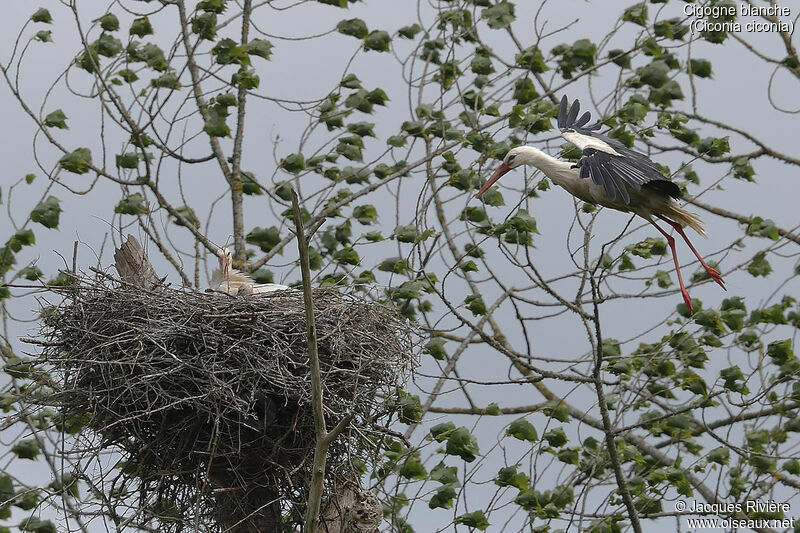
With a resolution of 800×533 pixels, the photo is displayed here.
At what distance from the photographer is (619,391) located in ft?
36.1

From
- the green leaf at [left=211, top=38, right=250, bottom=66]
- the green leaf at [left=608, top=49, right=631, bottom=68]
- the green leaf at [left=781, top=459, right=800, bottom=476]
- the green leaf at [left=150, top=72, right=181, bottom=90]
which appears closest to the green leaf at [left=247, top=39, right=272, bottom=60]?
the green leaf at [left=211, top=38, right=250, bottom=66]

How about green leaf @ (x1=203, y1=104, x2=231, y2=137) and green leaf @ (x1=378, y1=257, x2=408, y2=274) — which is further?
green leaf @ (x1=203, y1=104, x2=231, y2=137)

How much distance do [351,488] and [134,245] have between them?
2.17m

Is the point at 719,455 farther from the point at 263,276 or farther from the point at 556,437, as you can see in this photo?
the point at 263,276

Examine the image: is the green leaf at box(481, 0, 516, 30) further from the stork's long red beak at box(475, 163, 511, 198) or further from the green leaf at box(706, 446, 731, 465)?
the green leaf at box(706, 446, 731, 465)

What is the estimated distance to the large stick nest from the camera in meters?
7.09

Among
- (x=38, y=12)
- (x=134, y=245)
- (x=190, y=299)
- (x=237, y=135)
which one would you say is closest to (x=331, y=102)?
(x=237, y=135)

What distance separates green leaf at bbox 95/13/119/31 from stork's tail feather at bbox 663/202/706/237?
501 cm

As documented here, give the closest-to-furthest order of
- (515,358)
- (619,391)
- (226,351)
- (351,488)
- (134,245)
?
(226,351) → (351,488) → (134,245) → (515,358) → (619,391)

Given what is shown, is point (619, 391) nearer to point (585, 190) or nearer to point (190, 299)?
point (585, 190)

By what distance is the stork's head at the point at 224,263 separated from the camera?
30.5 ft

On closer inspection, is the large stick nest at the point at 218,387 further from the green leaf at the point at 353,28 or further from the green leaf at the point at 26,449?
the green leaf at the point at 353,28

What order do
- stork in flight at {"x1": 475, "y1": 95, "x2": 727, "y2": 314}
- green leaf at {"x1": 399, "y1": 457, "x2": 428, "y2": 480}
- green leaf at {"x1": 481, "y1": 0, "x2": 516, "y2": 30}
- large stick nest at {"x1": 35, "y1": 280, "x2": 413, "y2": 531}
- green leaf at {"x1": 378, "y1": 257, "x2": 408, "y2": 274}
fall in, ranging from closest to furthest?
large stick nest at {"x1": 35, "y1": 280, "x2": 413, "y2": 531} → stork in flight at {"x1": 475, "y1": 95, "x2": 727, "y2": 314} → green leaf at {"x1": 399, "y1": 457, "x2": 428, "y2": 480} → green leaf at {"x1": 378, "y1": 257, "x2": 408, "y2": 274} → green leaf at {"x1": 481, "y1": 0, "x2": 516, "y2": 30}

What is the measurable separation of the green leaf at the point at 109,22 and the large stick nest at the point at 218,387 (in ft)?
14.1
